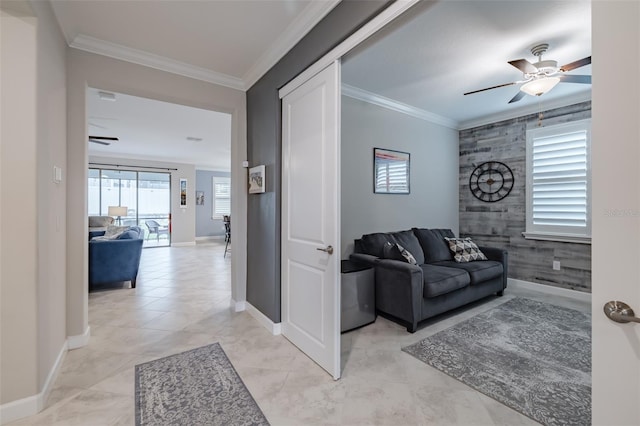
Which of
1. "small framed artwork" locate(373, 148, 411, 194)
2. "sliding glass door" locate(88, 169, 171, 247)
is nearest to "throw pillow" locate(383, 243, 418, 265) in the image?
"small framed artwork" locate(373, 148, 411, 194)

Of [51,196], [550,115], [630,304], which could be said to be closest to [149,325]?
[51,196]

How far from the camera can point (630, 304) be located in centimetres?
76

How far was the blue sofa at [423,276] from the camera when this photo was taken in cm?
283

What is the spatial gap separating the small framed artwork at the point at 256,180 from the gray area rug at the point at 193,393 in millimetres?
1580

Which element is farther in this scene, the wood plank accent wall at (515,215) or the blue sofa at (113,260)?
the blue sofa at (113,260)

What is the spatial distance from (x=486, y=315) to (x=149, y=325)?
3710mm

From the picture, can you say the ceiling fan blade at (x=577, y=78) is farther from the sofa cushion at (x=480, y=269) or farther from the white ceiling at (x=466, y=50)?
the sofa cushion at (x=480, y=269)

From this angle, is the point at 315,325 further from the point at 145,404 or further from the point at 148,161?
the point at 148,161

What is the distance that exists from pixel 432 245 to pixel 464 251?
17.5 inches

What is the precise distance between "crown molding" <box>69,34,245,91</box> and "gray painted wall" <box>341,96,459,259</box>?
4.83 ft

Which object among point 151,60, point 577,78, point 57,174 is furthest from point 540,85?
point 57,174

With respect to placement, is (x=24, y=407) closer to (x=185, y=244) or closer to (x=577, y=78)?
(x=577, y=78)

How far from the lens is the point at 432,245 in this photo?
4.03m

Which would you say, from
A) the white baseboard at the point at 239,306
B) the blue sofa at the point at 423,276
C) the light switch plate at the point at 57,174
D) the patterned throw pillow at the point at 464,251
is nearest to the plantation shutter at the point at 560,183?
the blue sofa at the point at 423,276
